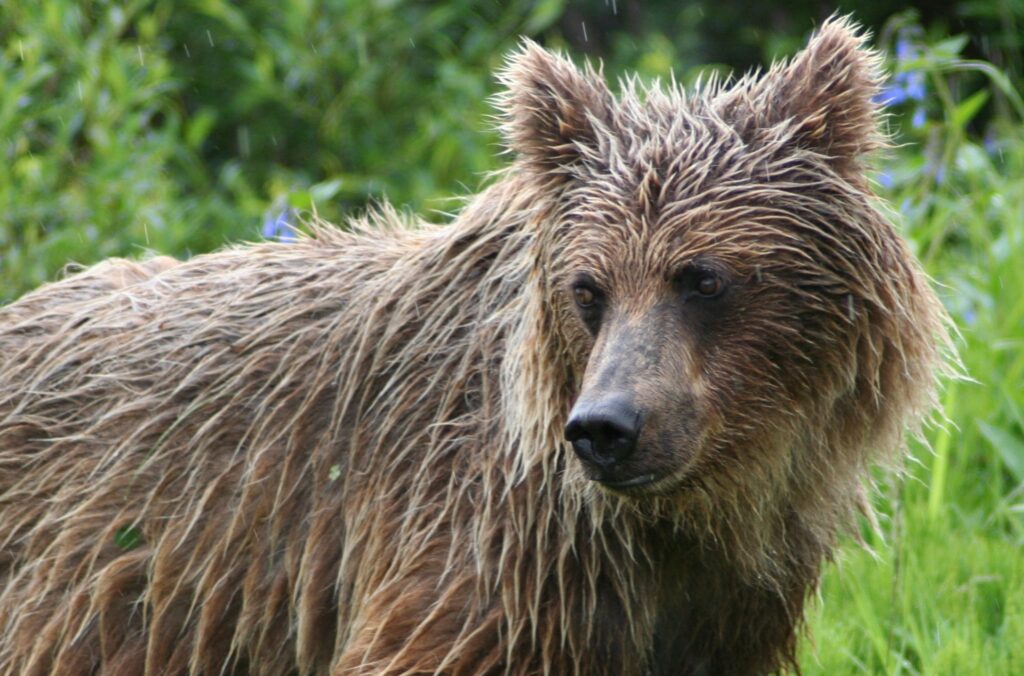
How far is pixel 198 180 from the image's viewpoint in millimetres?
9914

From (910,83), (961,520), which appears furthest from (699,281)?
(910,83)

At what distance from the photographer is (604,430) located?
3.29 m

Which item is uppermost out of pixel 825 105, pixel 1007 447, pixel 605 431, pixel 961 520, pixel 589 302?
pixel 825 105

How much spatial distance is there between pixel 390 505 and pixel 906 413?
1392 mm

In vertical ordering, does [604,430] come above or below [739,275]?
below

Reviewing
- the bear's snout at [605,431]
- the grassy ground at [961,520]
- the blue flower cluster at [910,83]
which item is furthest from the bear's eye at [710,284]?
the blue flower cluster at [910,83]

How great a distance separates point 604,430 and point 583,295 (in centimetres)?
47

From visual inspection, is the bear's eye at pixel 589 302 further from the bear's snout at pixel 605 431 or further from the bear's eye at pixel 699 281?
the bear's snout at pixel 605 431

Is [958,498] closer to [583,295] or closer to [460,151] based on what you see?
[583,295]

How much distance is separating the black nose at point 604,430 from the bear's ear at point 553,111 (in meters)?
0.81

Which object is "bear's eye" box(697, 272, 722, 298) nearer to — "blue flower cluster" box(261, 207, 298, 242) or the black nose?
the black nose

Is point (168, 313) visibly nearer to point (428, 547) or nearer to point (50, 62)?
point (428, 547)

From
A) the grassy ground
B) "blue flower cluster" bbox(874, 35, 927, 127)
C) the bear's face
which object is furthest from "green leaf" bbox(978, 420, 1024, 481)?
the bear's face

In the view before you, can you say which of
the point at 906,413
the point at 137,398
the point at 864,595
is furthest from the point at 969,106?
the point at 137,398
